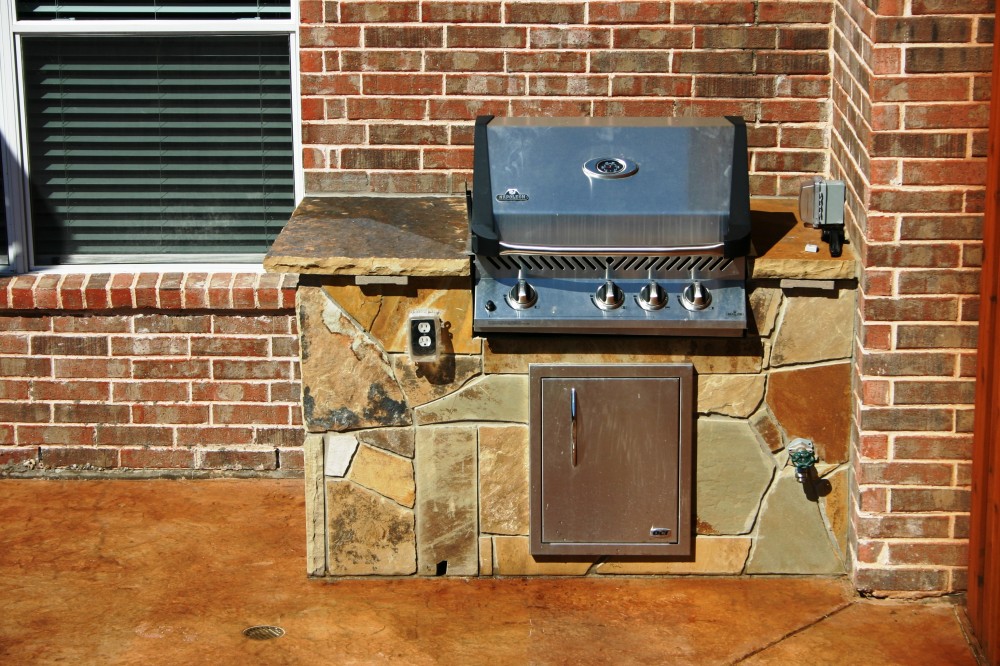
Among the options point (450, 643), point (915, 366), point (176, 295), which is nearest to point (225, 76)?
point (176, 295)

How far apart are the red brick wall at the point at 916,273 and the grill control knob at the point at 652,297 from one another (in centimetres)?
74

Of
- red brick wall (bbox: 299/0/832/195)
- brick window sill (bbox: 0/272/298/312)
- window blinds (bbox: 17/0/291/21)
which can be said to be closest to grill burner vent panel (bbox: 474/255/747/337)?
red brick wall (bbox: 299/0/832/195)

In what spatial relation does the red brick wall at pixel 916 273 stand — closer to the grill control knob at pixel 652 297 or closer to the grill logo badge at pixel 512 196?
the grill control knob at pixel 652 297

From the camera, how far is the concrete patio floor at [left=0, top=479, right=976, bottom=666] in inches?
201

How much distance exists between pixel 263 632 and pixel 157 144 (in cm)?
244

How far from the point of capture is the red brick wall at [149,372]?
648 cm

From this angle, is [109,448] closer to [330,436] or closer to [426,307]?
[330,436]

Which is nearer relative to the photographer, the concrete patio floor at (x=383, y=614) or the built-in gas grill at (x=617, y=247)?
the concrete patio floor at (x=383, y=614)

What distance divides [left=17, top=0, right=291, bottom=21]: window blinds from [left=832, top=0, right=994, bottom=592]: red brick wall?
270 centimetres

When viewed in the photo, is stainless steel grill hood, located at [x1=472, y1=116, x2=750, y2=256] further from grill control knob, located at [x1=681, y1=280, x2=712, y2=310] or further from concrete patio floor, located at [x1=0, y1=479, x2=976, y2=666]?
concrete patio floor, located at [x1=0, y1=479, x2=976, y2=666]

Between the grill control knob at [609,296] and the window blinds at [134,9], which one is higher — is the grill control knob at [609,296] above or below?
below

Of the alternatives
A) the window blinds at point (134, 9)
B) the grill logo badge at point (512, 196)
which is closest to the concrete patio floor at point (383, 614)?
the grill logo badge at point (512, 196)

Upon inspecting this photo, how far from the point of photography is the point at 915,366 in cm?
527

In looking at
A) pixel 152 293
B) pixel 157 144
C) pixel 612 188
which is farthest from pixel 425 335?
pixel 157 144
